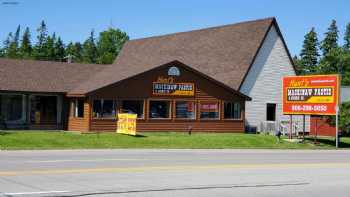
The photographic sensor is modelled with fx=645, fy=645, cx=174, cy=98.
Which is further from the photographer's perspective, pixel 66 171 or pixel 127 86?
pixel 127 86

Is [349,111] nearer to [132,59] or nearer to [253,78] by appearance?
[253,78]

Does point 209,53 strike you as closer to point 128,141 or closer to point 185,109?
point 185,109

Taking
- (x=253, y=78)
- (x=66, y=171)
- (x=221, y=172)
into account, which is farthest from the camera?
(x=253, y=78)

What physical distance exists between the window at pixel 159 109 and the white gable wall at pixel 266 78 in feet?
25.9

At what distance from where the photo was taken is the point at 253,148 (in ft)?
118

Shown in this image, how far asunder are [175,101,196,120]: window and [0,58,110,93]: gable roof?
7.43 meters

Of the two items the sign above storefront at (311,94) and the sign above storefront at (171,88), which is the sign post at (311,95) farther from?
the sign above storefront at (171,88)

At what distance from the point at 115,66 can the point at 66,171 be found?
34299mm

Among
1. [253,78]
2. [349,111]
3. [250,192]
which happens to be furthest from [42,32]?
[250,192]

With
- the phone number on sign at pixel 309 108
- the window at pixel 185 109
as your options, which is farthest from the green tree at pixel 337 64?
the window at pixel 185 109

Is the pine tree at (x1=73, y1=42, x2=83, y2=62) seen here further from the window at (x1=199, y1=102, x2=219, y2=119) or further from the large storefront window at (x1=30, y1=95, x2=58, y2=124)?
the window at (x1=199, y1=102, x2=219, y2=119)

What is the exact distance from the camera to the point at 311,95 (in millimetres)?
40344

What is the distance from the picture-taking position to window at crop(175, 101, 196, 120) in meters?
42.6

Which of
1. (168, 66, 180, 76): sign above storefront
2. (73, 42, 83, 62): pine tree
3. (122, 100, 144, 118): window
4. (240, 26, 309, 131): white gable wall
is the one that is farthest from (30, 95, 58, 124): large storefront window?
(73, 42, 83, 62): pine tree
